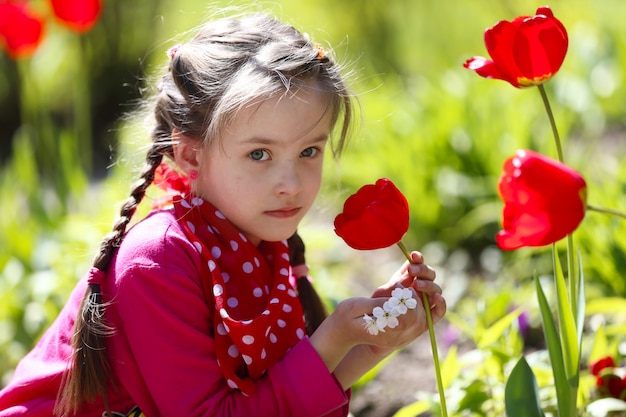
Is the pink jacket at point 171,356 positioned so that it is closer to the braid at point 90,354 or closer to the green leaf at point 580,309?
the braid at point 90,354

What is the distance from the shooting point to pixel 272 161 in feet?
5.67

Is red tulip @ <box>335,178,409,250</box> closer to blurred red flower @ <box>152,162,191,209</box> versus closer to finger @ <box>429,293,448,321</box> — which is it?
finger @ <box>429,293,448,321</box>

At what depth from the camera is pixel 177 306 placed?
1693 mm

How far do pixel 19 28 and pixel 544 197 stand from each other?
2907 mm

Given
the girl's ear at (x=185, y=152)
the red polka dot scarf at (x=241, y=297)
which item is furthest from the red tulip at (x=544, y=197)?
the girl's ear at (x=185, y=152)

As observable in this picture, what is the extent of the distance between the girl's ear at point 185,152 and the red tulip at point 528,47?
2.01ft

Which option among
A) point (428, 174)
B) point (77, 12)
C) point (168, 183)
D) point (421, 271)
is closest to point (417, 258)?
point (421, 271)

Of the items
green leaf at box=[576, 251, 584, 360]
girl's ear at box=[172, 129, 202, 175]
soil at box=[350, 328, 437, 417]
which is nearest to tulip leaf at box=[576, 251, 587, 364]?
green leaf at box=[576, 251, 584, 360]

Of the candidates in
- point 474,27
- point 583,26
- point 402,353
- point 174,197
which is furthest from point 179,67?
point 474,27

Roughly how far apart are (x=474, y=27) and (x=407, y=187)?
2.89 metres

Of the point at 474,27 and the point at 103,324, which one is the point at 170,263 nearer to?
the point at 103,324

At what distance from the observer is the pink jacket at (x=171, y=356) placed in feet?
5.49

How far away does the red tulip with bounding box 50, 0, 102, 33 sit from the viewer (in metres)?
3.57

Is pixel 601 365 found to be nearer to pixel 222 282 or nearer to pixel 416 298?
pixel 416 298
